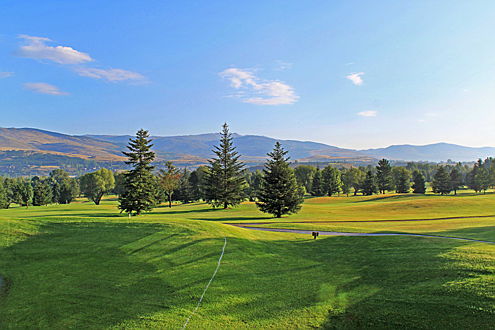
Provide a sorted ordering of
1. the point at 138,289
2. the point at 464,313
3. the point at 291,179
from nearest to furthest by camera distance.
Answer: the point at 464,313 → the point at 138,289 → the point at 291,179

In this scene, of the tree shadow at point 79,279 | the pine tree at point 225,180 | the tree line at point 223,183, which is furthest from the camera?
the pine tree at point 225,180

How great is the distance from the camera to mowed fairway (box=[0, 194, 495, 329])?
9.56 metres

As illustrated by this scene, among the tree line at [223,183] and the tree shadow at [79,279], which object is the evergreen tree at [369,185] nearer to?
the tree line at [223,183]

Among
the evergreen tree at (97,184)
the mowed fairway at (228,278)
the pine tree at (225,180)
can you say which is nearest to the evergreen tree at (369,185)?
the pine tree at (225,180)

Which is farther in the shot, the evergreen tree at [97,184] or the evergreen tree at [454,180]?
the evergreen tree at [454,180]

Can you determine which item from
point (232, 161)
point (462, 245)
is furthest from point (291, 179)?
point (462, 245)

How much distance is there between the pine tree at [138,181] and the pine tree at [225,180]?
13132 millimetres

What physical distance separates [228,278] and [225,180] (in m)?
38.9

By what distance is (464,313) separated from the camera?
9086 millimetres

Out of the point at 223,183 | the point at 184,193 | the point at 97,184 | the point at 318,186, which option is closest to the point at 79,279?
the point at 223,183

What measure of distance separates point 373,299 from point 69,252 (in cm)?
1455

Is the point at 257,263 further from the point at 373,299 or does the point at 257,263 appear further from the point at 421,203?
the point at 421,203

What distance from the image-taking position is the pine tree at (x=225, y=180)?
5062 cm

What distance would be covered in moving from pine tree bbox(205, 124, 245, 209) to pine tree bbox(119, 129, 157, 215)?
13.1m
